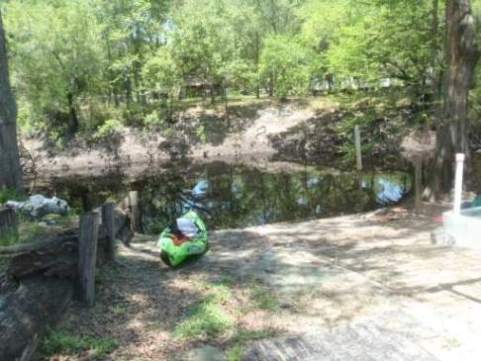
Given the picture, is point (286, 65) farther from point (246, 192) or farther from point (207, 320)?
point (207, 320)

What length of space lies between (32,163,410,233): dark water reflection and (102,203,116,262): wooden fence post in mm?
5387

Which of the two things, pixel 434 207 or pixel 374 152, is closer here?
pixel 434 207

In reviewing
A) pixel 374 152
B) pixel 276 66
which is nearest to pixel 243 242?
pixel 374 152

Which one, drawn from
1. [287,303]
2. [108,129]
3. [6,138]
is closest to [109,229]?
[287,303]

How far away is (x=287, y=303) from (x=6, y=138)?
667 cm

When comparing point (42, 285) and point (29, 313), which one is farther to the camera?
point (42, 285)

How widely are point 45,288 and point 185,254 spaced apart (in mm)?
2231

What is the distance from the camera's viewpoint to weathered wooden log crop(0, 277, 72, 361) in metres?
3.51

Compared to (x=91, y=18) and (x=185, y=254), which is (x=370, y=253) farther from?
(x=91, y=18)

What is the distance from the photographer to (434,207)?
30.9 feet

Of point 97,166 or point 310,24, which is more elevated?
point 310,24

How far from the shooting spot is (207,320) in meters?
4.41

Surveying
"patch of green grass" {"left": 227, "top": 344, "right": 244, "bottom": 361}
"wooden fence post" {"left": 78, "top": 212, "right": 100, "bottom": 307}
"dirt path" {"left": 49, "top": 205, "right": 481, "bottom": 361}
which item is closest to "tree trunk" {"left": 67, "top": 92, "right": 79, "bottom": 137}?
"dirt path" {"left": 49, "top": 205, "right": 481, "bottom": 361}

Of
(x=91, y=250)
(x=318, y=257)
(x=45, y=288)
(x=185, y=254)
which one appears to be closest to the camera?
(x=45, y=288)
